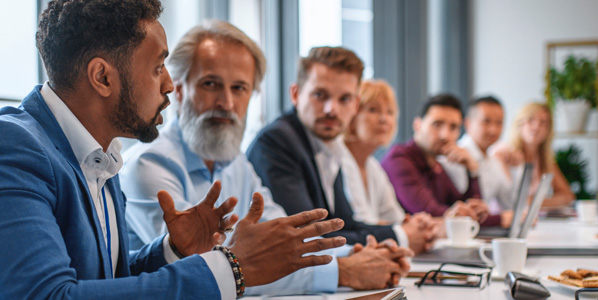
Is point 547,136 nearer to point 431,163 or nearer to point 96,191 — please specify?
point 431,163

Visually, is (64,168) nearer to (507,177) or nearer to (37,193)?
(37,193)

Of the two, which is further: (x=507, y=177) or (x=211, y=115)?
(x=507, y=177)

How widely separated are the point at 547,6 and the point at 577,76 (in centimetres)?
83

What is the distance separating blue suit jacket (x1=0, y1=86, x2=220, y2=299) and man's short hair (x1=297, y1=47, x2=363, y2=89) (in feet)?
5.30

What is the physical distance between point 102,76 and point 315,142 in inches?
59.0

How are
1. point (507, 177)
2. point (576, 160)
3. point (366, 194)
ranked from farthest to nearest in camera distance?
point (576, 160)
point (507, 177)
point (366, 194)

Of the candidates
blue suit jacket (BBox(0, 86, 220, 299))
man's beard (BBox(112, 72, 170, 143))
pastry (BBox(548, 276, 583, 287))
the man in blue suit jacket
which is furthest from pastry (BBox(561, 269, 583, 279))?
man's beard (BBox(112, 72, 170, 143))

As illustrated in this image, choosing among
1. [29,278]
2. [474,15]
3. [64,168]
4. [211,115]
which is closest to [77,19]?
[64,168]

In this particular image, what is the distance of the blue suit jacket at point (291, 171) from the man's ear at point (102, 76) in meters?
1.15

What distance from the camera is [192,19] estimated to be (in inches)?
132

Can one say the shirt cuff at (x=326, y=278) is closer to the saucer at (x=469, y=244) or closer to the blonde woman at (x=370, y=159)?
the saucer at (x=469, y=244)

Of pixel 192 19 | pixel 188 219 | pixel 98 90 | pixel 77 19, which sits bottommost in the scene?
pixel 188 219

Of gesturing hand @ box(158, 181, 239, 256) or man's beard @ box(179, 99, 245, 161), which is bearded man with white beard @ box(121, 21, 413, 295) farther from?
gesturing hand @ box(158, 181, 239, 256)

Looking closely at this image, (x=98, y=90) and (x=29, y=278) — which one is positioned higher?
(x=98, y=90)
